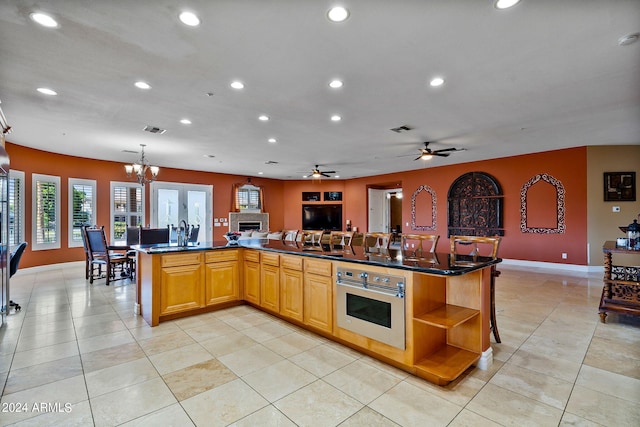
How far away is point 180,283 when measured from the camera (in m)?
3.55

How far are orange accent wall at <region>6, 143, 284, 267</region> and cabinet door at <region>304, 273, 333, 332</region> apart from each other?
685 centimetres

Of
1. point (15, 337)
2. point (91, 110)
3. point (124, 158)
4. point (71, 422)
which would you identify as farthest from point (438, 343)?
point (124, 158)

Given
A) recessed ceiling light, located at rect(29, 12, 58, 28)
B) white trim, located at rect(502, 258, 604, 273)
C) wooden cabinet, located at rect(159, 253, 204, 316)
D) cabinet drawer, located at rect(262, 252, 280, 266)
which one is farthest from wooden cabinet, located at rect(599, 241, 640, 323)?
recessed ceiling light, located at rect(29, 12, 58, 28)

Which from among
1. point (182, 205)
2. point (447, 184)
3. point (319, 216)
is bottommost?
point (319, 216)

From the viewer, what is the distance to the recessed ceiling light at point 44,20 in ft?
6.84

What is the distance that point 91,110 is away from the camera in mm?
3992

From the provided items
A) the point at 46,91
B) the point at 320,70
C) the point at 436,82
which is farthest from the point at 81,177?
the point at 436,82

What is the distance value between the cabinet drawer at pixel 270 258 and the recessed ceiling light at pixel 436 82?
2618 mm

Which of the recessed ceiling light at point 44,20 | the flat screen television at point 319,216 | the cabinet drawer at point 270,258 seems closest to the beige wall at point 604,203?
the cabinet drawer at point 270,258

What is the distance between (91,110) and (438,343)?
508 cm

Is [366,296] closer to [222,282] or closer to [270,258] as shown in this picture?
[270,258]

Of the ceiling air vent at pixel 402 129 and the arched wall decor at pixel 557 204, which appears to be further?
the arched wall decor at pixel 557 204

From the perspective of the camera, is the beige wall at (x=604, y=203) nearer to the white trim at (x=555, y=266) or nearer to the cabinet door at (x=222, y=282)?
the white trim at (x=555, y=266)

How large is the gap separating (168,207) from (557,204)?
10.1 meters
